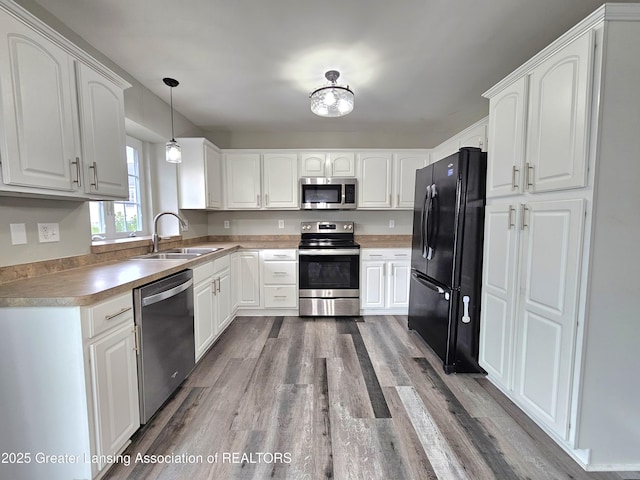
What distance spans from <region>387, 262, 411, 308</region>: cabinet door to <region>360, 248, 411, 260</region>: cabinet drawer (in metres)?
0.08

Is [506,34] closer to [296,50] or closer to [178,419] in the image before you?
[296,50]

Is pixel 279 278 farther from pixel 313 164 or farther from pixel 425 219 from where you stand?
pixel 425 219

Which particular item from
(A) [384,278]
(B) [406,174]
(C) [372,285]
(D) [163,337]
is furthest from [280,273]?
(B) [406,174]

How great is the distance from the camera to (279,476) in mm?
1277

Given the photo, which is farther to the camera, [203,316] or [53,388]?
[203,316]

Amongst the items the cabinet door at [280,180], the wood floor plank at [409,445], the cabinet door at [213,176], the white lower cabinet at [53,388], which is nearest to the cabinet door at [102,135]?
the white lower cabinet at [53,388]

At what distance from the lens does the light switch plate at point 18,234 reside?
1408 millimetres

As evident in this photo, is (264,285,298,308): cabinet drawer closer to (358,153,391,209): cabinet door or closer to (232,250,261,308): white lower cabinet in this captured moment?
(232,250,261,308): white lower cabinet

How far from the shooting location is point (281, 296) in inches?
131

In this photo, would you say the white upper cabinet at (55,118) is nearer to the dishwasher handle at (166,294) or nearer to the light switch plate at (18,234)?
the light switch plate at (18,234)

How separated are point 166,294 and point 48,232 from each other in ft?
2.49

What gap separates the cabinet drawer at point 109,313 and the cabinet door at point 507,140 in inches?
88.8

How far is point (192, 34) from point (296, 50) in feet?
2.27

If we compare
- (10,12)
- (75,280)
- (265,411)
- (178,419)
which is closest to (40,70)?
(10,12)
